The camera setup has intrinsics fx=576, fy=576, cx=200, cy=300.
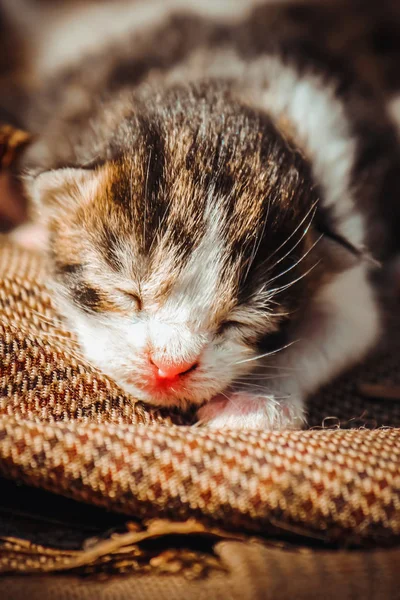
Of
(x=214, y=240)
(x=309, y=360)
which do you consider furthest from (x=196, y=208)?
(x=309, y=360)

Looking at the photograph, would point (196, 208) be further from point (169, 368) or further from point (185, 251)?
point (169, 368)

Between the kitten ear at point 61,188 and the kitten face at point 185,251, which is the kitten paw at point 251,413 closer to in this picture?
the kitten face at point 185,251

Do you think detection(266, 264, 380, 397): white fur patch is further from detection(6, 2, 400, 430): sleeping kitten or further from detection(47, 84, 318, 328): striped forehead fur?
detection(47, 84, 318, 328): striped forehead fur

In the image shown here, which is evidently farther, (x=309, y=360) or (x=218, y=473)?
(x=309, y=360)

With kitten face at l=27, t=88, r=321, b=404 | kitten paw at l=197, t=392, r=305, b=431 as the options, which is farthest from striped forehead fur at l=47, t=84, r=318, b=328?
kitten paw at l=197, t=392, r=305, b=431

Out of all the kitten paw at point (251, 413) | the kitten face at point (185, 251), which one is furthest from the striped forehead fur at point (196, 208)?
the kitten paw at point (251, 413)

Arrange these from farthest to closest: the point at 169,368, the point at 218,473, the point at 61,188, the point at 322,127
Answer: the point at 322,127 < the point at 61,188 < the point at 169,368 < the point at 218,473
